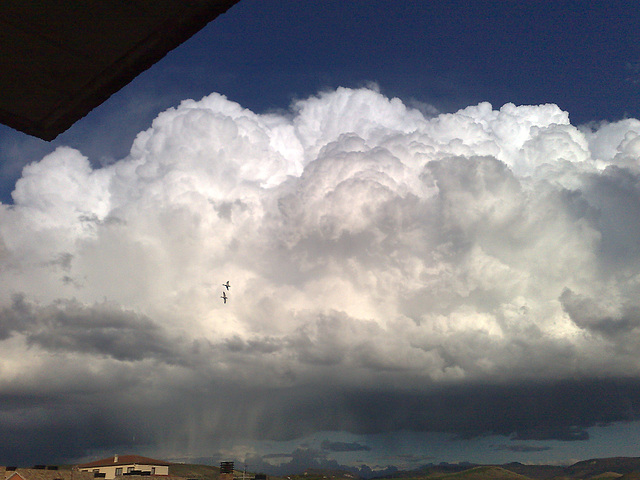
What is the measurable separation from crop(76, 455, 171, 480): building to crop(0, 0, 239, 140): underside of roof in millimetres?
111082

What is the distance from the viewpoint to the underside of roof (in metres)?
5.05

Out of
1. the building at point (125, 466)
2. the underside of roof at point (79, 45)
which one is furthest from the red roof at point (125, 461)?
the underside of roof at point (79, 45)

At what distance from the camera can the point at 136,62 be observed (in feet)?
18.9

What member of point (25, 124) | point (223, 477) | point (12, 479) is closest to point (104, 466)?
point (223, 477)

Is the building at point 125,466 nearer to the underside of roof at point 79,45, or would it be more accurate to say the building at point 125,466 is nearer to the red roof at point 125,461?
the red roof at point 125,461

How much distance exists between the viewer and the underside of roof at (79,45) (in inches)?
199

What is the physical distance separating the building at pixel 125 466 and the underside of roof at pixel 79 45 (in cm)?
11108

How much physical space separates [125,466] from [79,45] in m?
117

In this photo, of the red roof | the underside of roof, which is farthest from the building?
the underside of roof

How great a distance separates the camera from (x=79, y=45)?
18.0ft

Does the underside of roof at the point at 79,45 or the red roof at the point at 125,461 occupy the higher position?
the underside of roof at the point at 79,45

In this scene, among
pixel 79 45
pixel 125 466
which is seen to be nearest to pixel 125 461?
pixel 125 466

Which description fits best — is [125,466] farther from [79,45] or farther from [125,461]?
[79,45]

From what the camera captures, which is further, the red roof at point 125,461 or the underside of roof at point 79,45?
the red roof at point 125,461
